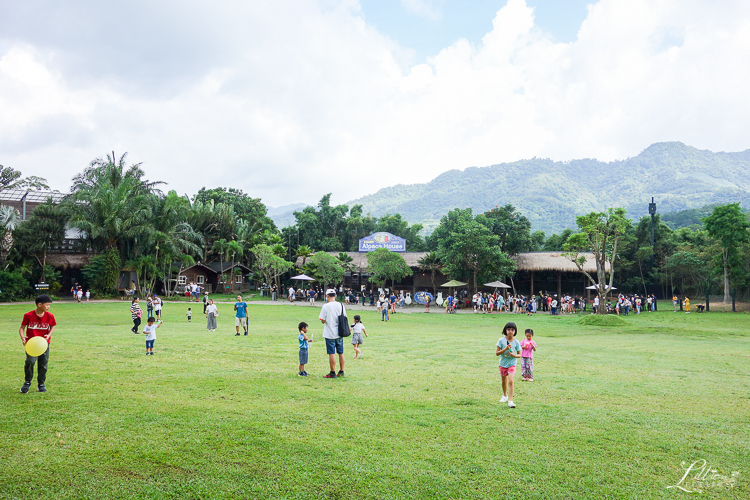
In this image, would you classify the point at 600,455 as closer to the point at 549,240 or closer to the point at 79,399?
the point at 79,399

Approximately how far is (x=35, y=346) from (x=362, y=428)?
5035 mm

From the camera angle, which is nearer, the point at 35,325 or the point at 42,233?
the point at 35,325

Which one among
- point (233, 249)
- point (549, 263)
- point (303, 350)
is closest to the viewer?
point (303, 350)

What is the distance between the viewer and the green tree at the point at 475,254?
32219 millimetres

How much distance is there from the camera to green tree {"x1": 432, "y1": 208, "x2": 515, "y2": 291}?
32219 millimetres

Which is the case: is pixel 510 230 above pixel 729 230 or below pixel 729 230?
above

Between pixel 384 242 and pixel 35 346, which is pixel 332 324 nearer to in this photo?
pixel 35 346

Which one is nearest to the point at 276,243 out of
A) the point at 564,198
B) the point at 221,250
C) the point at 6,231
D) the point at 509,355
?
the point at 221,250

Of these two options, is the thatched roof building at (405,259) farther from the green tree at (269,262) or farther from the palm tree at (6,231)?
the palm tree at (6,231)

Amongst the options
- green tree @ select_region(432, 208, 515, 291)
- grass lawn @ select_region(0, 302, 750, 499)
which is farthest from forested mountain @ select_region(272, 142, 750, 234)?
grass lawn @ select_region(0, 302, 750, 499)

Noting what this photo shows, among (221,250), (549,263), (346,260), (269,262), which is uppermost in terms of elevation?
(221,250)

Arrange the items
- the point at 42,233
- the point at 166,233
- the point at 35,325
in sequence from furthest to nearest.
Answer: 1. the point at 166,233
2. the point at 42,233
3. the point at 35,325

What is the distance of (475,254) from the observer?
32781 millimetres

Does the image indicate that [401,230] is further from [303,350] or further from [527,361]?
[303,350]
